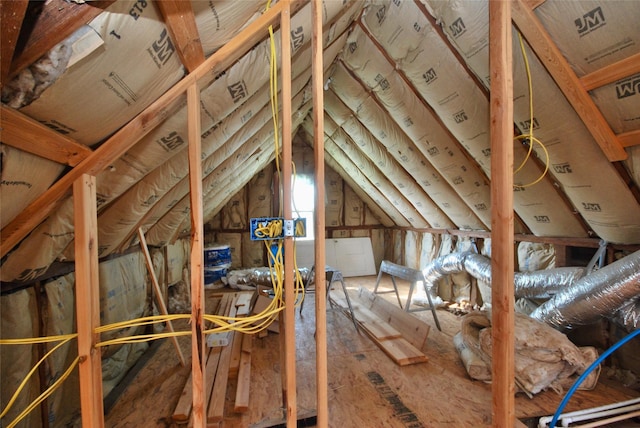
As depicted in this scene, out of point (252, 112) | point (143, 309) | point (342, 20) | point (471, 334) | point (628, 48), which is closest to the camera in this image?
point (628, 48)

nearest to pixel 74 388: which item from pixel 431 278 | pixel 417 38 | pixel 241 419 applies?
pixel 241 419

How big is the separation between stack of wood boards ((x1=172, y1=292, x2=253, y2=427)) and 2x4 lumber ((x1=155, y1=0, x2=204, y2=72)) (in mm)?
1563

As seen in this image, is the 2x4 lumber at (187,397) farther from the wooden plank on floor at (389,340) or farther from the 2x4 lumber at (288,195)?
the wooden plank on floor at (389,340)

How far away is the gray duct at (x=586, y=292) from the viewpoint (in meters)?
2.20

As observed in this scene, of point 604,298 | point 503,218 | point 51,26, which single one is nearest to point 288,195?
point 51,26

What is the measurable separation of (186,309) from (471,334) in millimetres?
3891

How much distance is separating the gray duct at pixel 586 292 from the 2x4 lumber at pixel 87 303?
10.9 ft

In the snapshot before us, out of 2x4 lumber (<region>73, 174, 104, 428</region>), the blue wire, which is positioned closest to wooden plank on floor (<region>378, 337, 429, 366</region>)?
the blue wire

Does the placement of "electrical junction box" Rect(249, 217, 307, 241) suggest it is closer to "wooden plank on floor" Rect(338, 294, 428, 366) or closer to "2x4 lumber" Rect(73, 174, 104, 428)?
"2x4 lumber" Rect(73, 174, 104, 428)

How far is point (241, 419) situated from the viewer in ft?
7.00

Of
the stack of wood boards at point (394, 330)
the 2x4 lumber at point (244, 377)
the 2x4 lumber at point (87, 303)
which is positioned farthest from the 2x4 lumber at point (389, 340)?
the 2x4 lumber at point (87, 303)

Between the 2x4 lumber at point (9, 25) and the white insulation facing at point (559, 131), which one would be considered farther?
the white insulation facing at point (559, 131)

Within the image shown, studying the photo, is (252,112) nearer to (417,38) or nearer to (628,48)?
(417,38)

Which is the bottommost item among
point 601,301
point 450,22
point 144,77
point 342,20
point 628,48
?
point 601,301
